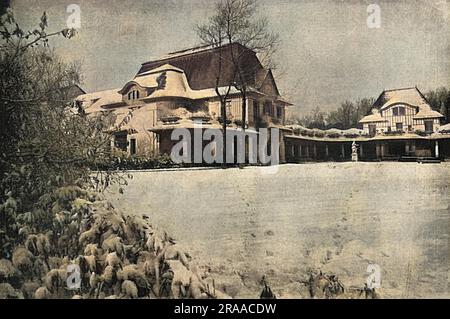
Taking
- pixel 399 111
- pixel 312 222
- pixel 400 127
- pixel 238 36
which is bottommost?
pixel 312 222

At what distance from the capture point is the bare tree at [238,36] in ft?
11.1

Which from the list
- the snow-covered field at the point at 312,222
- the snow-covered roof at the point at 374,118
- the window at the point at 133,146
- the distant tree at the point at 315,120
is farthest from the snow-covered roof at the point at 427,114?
the window at the point at 133,146

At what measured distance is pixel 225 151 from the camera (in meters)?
3.39

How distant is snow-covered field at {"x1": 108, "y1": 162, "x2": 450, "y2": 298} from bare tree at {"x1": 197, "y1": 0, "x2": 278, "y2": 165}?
495mm

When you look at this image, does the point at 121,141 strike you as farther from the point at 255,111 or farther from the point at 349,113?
the point at 349,113

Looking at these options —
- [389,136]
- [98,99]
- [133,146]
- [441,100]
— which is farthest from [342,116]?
[98,99]

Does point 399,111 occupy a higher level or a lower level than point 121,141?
higher

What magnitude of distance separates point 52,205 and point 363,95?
220 cm

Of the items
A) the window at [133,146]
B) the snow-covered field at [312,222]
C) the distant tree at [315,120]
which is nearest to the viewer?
the snow-covered field at [312,222]

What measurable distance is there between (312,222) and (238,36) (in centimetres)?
134

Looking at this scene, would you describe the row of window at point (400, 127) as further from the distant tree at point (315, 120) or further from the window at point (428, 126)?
the distant tree at point (315, 120)

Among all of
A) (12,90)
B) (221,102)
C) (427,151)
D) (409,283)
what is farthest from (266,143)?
(12,90)

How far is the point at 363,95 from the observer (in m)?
3.32

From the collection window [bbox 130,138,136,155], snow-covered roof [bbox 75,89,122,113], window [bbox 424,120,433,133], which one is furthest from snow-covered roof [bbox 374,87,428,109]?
snow-covered roof [bbox 75,89,122,113]
